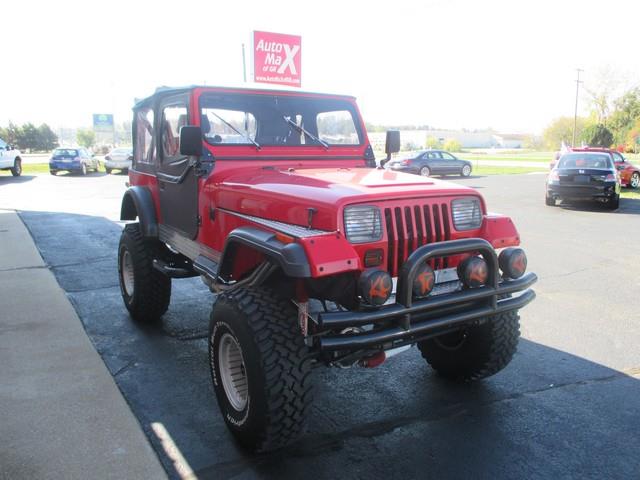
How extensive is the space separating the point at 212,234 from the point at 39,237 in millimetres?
7374

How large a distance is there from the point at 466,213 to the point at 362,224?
82 cm

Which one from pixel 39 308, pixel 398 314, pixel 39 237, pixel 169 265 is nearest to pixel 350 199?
pixel 398 314

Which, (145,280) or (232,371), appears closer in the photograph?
(232,371)

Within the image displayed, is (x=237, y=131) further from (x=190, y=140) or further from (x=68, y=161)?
(x=68, y=161)

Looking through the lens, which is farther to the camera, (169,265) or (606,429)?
(169,265)

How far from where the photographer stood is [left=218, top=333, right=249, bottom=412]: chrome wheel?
3.29 metres

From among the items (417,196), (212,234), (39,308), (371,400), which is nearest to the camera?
(417,196)

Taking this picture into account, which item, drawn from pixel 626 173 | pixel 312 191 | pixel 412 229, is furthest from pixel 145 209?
pixel 626 173

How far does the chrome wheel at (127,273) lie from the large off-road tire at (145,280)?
74mm

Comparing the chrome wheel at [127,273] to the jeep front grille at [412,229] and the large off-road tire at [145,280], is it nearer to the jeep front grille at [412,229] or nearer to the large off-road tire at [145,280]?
the large off-road tire at [145,280]

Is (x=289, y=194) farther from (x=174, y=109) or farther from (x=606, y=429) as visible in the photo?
(x=606, y=429)

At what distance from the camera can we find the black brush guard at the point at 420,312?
276 cm

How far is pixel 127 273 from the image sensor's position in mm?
5594

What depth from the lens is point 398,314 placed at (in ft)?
9.12
